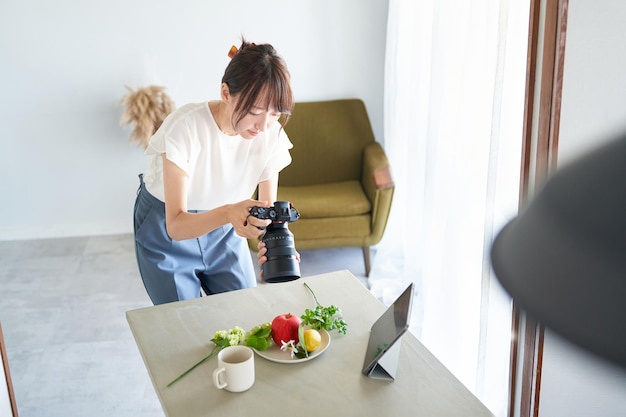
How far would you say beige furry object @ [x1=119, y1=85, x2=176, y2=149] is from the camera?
389cm

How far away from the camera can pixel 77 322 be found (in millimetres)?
3236

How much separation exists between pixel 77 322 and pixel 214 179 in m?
1.57

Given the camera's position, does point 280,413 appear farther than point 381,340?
No

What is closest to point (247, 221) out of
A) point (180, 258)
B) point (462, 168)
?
point (180, 258)

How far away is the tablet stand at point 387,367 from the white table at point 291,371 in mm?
15

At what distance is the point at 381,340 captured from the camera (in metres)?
1.54

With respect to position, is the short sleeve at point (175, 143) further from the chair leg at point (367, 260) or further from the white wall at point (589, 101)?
the chair leg at point (367, 260)

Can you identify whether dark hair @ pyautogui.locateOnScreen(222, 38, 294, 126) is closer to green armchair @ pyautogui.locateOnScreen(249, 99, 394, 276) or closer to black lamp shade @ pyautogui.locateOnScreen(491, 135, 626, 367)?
black lamp shade @ pyautogui.locateOnScreen(491, 135, 626, 367)

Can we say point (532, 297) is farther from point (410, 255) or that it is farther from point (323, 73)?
point (323, 73)

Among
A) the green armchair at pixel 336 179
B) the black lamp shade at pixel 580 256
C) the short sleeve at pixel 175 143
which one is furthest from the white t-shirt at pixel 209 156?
the black lamp shade at pixel 580 256

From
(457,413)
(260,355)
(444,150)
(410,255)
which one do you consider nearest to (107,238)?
(410,255)

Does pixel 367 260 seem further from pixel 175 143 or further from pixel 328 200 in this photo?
pixel 175 143

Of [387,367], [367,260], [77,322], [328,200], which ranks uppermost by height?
[387,367]

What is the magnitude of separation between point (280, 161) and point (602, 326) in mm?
1675
